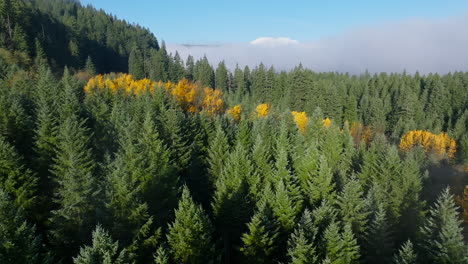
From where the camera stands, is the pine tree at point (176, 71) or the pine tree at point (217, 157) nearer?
the pine tree at point (217, 157)

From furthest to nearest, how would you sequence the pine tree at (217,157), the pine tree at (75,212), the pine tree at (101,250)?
1. the pine tree at (217,157)
2. the pine tree at (75,212)
3. the pine tree at (101,250)

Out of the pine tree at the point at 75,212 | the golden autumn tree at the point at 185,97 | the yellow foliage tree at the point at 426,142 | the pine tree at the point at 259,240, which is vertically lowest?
the yellow foliage tree at the point at 426,142

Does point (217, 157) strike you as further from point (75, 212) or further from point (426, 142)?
point (426, 142)

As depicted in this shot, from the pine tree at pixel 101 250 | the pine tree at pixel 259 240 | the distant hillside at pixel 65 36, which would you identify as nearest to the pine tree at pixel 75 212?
the pine tree at pixel 101 250

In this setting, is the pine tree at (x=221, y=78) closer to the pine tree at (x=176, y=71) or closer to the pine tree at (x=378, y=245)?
the pine tree at (x=176, y=71)

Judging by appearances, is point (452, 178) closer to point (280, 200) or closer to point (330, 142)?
point (330, 142)

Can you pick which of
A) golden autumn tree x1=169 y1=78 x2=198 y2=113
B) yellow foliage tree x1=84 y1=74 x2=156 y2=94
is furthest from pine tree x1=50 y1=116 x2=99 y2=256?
golden autumn tree x1=169 y1=78 x2=198 y2=113
